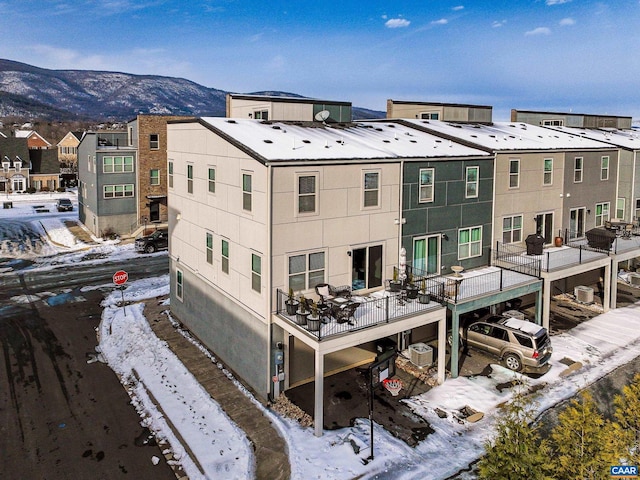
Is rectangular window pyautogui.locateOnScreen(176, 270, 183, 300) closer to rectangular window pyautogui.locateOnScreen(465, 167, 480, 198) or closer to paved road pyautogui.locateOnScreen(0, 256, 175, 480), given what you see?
paved road pyautogui.locateOnScreen(0, 256, 175, 480)

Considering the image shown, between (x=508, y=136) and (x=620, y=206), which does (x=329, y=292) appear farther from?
(x=620, y=206)

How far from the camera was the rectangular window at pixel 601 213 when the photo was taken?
29.5 meters

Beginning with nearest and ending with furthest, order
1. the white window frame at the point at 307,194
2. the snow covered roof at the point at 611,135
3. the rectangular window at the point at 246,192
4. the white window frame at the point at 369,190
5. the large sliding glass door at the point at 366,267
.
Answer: the white window frame at the point at 307,194 → the rectangular window at the point at 246,192 → the white window frame at the point at 369,190 → the large sliding glass door at the point at 366,267 → the snow covered roof at the point at 611,135

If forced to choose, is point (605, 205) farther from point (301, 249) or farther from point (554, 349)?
point (301, 249)

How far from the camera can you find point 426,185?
20438mm

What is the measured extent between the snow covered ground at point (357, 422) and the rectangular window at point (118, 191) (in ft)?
78.0

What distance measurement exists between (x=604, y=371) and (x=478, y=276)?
5.72 metres

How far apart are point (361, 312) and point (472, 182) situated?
8.95 meters

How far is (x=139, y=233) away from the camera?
45.5 m

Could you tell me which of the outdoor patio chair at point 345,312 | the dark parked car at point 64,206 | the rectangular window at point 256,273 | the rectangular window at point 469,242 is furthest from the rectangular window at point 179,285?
the dark parked car at point 64,206

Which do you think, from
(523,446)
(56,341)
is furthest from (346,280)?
(56,341)

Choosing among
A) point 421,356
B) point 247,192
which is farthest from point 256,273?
point 421,356

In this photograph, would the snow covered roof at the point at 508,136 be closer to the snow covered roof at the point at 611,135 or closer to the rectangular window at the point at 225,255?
the snow covered roof at the point at 611,135

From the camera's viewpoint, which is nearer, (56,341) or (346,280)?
(346,280)
